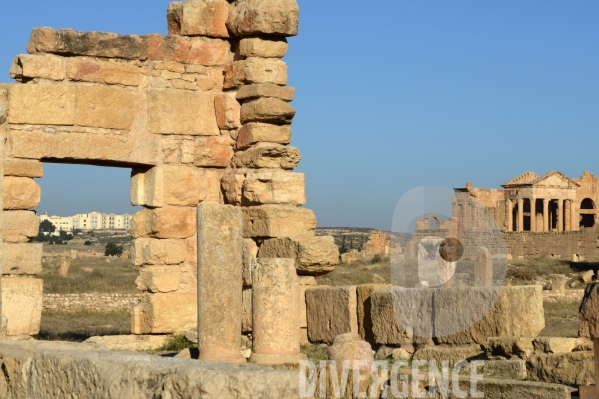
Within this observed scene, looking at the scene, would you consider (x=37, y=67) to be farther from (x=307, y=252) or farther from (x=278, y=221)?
(x=307, y=252)

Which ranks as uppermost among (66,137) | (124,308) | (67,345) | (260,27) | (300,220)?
(260,27)

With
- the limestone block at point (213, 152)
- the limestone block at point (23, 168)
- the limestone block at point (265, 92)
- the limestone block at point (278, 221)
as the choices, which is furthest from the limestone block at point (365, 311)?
the limestone block at point (23, 168)

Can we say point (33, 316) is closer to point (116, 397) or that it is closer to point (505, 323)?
point (505, 323)

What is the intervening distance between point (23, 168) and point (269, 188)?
2.81 metres

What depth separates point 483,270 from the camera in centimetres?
1527

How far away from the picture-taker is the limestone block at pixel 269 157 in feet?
36.0

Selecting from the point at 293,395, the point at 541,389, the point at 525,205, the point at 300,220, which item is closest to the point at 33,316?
the point at 300,220

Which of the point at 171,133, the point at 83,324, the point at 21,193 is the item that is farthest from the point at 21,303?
the point at 83,324

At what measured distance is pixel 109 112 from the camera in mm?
10672

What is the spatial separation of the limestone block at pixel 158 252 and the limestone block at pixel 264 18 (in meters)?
2.70


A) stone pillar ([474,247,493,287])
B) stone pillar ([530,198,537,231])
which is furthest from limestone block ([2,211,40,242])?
stone pillar ([530,198,537,231])

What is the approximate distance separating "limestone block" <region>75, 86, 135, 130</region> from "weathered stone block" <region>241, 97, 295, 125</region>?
1.37m

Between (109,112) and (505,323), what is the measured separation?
16.5ft

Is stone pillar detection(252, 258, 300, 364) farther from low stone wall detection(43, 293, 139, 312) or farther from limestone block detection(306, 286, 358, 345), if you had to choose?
low stone wall detection(43, 293, 139, 312)
